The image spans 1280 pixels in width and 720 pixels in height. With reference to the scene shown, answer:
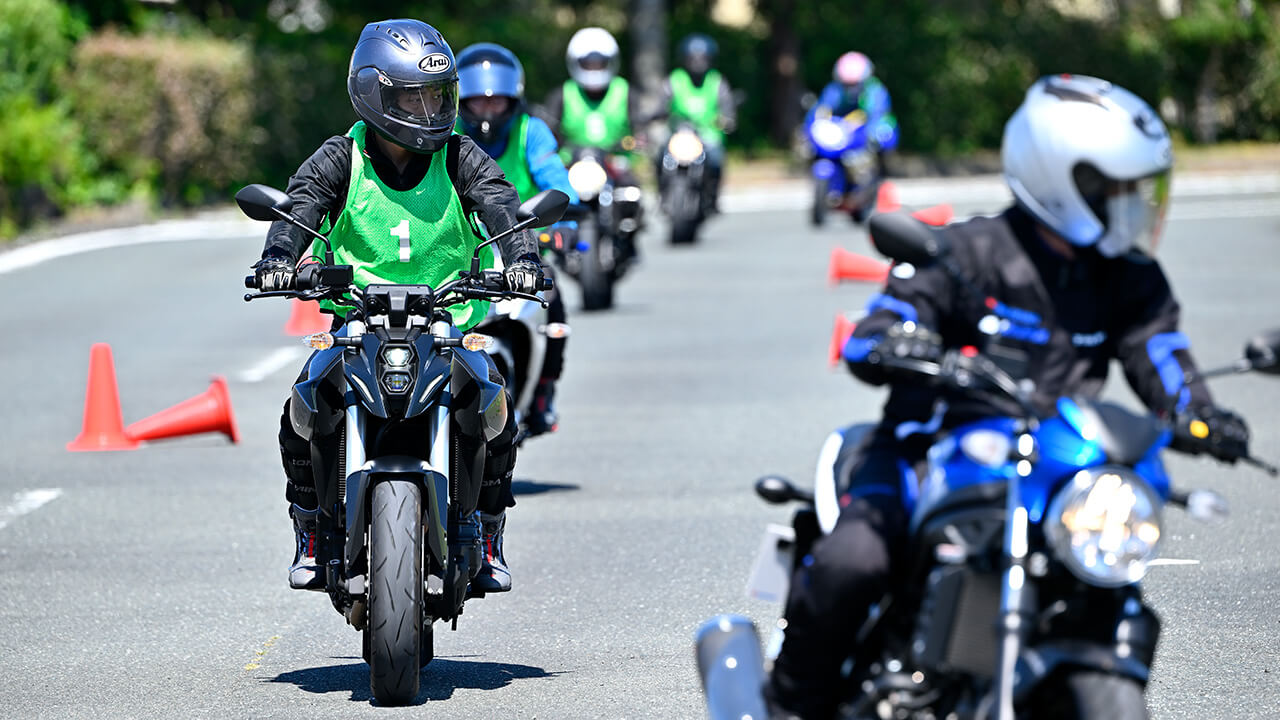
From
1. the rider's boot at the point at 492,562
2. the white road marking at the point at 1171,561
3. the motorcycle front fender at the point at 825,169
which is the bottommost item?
the motorcycle front fender at the point at 825,169

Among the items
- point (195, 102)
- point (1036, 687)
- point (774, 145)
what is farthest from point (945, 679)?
point (774, 145)

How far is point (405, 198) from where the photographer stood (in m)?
6.59

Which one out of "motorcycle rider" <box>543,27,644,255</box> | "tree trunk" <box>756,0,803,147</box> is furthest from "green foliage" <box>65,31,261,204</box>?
"tree trunk" <box>756,0,803,147</box>

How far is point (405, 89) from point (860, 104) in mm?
19463

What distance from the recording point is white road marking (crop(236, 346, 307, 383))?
14178 mm

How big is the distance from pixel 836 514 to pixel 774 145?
3444 cm

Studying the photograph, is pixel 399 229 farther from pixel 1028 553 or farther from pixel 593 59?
pixel 593 59

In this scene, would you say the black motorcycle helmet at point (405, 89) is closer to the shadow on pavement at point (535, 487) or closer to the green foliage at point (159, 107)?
the shadow on pavement at point (535, 487)

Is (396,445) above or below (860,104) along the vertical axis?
above

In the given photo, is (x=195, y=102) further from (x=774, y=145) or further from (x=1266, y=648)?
(x=1266, y=648)

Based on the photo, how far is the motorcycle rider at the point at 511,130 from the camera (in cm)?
979

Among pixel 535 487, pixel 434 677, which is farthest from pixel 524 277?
pixel 535 487

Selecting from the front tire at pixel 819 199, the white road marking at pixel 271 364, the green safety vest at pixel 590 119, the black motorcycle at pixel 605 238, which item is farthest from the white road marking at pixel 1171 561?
the front tire at pixel 819 199

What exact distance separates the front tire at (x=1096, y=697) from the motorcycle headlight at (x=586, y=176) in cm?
985
